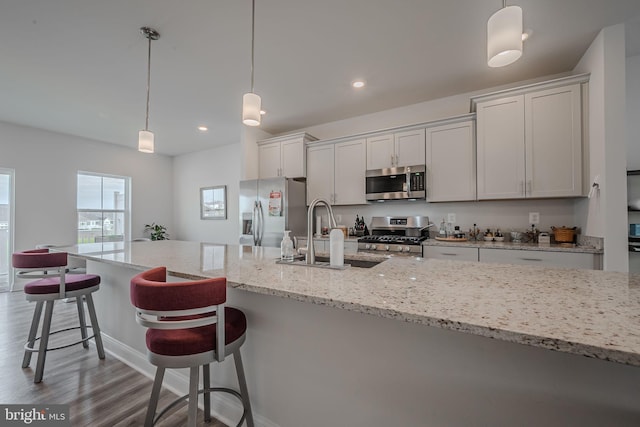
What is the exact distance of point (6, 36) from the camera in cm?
225

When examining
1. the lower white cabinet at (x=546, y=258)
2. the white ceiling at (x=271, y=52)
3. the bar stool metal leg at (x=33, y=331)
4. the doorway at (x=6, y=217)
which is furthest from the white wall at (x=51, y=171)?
the lower white cabinet at (x=546, y=258)

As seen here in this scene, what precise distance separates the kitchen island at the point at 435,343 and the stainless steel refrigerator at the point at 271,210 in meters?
2.29

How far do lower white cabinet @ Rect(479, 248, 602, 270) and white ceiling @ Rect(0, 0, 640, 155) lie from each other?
6.10 feet

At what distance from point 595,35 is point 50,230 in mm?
7543

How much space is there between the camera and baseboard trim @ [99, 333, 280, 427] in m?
1.56

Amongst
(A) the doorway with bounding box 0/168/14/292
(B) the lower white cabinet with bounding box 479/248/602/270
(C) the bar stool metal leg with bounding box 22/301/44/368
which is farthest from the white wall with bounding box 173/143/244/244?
(B) the lower white cabinet with bounding box 479/248/602/270

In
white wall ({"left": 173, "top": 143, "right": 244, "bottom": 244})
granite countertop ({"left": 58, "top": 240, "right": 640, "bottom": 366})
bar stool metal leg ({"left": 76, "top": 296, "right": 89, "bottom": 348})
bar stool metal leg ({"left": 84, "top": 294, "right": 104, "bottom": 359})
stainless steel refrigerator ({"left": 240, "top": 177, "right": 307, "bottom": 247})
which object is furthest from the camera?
white wall ({"left": 173, "top": 143, "right": 244, "bottom": 244})

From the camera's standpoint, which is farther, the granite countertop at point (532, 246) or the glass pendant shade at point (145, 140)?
the glass pendant shade at point (145, 140)

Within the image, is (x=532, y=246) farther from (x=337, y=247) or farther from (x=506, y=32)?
(x=337, y=247)

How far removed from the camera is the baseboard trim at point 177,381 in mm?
1563

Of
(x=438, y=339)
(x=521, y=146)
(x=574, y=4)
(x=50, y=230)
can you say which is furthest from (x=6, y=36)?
(x=521, y=146)

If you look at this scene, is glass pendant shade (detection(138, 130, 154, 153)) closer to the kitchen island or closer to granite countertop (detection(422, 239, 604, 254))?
the kitchen island

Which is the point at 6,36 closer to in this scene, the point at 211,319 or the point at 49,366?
the point at 49,366

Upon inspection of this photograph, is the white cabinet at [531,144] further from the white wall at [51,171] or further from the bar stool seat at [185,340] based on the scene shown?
the white wall at [51,171]
